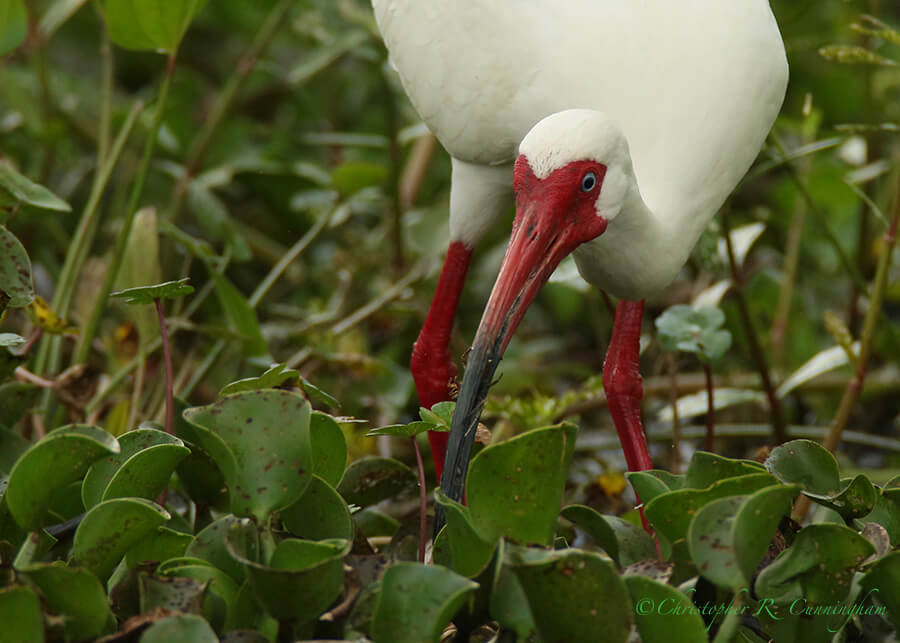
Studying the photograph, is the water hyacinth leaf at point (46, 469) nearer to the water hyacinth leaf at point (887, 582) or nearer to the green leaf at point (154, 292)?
the green leaf at point (154, 292)

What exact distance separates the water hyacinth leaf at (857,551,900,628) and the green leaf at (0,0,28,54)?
1.66 metres

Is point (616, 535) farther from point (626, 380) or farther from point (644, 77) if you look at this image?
point (644, 77)

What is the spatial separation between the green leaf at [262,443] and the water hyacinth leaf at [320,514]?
0.26ft

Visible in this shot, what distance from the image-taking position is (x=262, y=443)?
1.06m

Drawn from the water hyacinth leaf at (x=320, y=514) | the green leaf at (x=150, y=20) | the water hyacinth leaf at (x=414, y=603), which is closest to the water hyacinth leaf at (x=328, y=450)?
the water hyacinth leaf at (x=320, y=514)

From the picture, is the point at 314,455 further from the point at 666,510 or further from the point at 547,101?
the point at 547,101

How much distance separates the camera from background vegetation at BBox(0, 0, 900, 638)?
179cm

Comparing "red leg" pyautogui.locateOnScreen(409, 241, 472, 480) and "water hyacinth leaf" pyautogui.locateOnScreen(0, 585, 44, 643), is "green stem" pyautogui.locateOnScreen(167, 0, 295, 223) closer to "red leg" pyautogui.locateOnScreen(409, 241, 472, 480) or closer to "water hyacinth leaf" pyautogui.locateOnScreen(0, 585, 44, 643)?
"red leg" pyautogui.locateOnScreen(409, 241, 472, 480)

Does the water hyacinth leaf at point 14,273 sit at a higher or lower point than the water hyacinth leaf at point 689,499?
higher

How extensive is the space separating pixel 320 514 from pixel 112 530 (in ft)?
0.72

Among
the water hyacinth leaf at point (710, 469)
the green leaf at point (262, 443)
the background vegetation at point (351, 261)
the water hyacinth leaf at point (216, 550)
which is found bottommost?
the background vegetation at point (351, 261)

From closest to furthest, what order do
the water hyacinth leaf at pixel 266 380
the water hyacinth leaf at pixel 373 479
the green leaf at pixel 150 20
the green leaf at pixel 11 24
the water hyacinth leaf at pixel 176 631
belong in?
the water hyacinth leaf at pixel 176 631 < the water hyacinth leaf at pixel 266 380 < the water hyacinth leaf at pixel 373 479 < the green leaf at pixel 150 20 < the green leaf at pixel 11 24

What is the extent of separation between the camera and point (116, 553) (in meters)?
1.07

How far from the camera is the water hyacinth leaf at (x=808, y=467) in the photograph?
121cm
